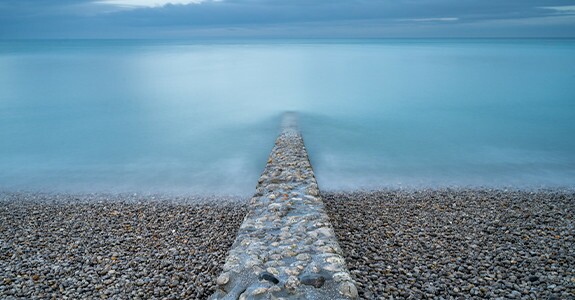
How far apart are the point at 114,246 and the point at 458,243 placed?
3.82 m

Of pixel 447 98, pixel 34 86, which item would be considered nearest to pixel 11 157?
pixel 34 86

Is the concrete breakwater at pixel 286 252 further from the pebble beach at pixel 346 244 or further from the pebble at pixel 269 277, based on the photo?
the pebble beach at pixel 346 244

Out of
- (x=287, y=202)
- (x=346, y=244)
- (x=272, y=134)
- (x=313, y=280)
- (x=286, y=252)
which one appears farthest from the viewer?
(x=272, y=134)

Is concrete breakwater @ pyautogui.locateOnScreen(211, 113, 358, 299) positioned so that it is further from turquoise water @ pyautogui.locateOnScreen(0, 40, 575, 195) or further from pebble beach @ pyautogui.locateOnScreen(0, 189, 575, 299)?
turquoise water @ pyautogui.locateOnScreen(0, 40, 575, 195)

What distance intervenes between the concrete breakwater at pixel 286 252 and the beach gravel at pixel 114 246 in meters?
0.41

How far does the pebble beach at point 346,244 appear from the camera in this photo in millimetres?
3684

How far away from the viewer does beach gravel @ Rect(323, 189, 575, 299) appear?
366 cm

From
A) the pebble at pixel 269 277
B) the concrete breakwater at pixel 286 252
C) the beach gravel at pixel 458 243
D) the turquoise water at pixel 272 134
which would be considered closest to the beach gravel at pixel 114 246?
the concrete breakwater at pixel 286 252

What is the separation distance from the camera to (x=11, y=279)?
383 cm

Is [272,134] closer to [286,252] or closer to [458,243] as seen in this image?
[458,243]

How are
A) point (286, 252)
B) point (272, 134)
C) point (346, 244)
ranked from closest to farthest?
point (286, 252), point (346, 244), point (272, 134)

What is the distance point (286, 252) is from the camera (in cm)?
374

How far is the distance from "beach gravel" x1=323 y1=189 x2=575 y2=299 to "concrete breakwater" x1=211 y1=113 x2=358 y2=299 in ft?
1.22

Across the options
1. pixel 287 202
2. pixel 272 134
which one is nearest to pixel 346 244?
pixel 287 202
